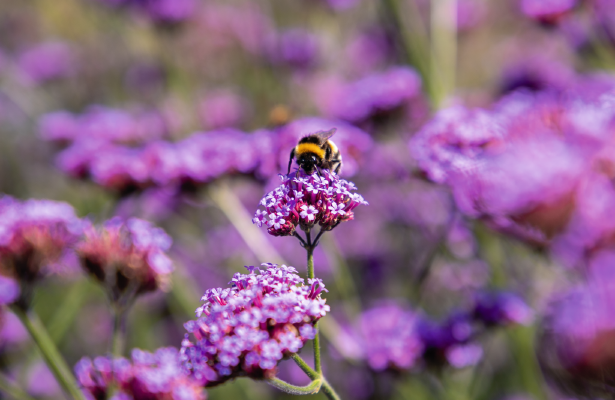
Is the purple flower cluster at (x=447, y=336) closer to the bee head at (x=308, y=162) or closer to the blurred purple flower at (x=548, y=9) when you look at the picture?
the bee head at (x=308, y=162)

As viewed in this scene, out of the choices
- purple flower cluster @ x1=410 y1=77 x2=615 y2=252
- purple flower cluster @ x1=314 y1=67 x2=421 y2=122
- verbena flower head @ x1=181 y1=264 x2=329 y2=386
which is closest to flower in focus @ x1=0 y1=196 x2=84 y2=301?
verbena flower head @ x1=181 y1=264 x2=329 y2=386

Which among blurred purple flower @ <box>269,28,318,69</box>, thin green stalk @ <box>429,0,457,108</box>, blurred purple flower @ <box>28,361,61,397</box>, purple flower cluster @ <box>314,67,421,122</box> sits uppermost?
blurred purple flower @ <box>269,28,318,69</box>

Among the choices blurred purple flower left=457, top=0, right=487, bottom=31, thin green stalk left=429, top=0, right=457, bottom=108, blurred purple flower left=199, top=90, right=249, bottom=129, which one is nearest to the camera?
thin green stalk left=429, top=0, right=457, bottom=108

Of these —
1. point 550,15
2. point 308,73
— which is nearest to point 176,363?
point 550,15

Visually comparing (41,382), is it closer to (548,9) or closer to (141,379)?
(141,379)

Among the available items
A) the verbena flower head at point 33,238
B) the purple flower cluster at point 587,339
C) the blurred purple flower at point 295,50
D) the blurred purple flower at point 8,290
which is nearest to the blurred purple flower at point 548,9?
the blurred purple flower at point 295,50

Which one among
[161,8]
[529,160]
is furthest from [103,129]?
[529,160]

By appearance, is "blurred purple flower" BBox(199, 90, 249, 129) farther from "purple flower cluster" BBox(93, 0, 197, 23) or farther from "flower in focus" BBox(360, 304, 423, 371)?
"flower in focus" BBox(360, 304, 423, 371)
